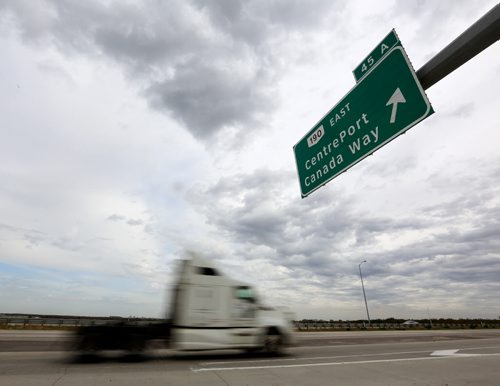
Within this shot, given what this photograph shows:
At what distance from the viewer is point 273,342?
12602 mm

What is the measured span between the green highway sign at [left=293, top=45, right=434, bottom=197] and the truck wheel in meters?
9.10

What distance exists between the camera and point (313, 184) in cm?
500

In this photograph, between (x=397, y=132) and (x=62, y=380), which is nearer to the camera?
(x=397, y=132)

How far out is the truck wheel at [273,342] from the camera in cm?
1253

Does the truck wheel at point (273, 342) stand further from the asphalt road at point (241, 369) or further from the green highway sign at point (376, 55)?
the green highway sign at point (376, 55)

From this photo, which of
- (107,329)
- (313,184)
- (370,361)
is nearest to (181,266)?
(107,329)

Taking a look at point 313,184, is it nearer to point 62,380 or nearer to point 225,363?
point 62,380

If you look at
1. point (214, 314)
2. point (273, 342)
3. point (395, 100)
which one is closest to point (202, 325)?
point (214, 314)

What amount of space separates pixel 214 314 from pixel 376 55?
10021 mm

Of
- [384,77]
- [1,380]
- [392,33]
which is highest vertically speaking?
[392,33]

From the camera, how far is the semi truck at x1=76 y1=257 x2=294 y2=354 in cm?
1084

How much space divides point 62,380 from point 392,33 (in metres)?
9.41

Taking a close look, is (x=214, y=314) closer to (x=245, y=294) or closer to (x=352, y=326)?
(x=245, y=294)

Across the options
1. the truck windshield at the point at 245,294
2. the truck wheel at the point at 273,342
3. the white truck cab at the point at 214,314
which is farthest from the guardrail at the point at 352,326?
the truck windshield at the point at 245,294
